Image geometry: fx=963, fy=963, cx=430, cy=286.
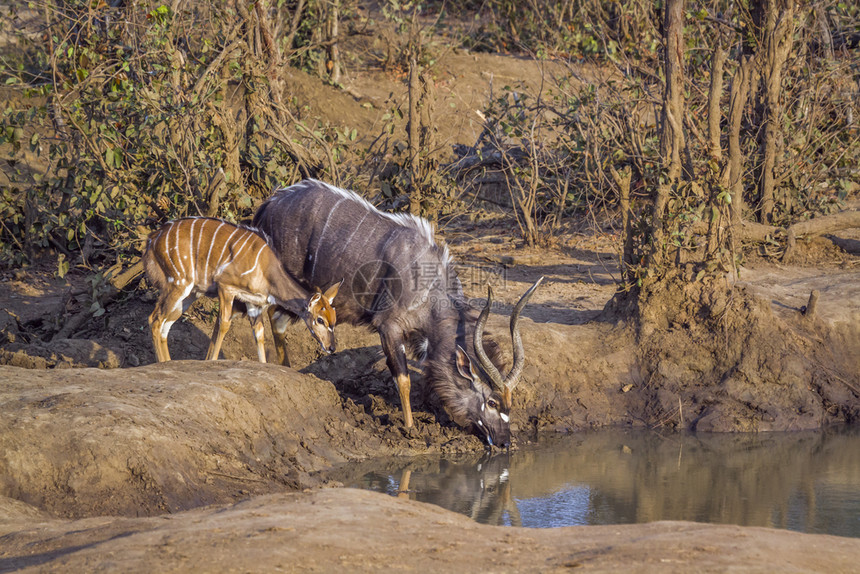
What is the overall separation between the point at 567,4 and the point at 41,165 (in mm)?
8326

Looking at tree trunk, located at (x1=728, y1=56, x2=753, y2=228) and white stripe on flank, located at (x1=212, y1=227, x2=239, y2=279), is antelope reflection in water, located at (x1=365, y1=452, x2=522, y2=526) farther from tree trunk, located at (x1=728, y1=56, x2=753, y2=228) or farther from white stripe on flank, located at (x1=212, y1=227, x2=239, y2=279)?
tree trunk, located at (x1=728, y1=56, x2=753, y2=228)

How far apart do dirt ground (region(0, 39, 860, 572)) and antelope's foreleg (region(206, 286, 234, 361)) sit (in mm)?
652

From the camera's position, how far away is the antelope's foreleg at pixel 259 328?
7.24 metres

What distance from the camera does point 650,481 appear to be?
19.9 feet

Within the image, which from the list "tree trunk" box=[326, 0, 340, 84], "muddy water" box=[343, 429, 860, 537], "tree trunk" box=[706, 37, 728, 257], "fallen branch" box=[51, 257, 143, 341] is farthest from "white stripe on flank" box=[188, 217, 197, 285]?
"tree trunk" box=[326, 0, 340, 84]

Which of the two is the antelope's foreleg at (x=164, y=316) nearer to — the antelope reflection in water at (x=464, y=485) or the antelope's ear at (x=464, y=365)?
the antelope reflection in water at (x=464, y=485)

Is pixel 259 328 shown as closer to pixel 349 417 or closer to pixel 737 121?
pixel 349 417

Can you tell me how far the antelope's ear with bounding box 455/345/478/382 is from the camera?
22.6 feet

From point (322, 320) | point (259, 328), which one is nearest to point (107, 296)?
point (259, 328)

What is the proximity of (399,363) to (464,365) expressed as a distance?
467 mm

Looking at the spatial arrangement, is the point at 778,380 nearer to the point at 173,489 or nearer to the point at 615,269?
the point at 615,269

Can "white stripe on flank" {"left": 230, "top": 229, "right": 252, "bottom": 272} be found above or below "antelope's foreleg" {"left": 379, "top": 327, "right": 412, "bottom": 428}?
above

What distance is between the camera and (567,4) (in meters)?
15.2

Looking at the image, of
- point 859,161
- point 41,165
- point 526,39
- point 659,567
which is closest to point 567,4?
point 526,39
